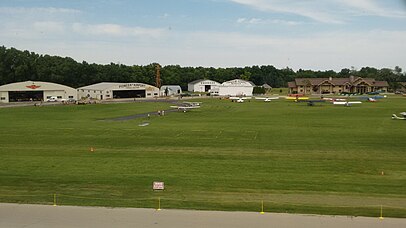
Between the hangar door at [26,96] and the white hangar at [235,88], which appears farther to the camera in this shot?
the white hangar at [235,88]

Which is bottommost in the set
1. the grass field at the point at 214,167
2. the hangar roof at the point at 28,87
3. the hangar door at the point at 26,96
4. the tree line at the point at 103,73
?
the grass field at the point at 214,167

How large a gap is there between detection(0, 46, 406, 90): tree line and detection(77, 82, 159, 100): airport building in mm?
14086

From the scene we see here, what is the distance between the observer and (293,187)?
57.9 feet

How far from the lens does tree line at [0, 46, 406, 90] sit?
4424 inches

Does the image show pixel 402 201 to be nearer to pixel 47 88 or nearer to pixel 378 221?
pixel 378 221

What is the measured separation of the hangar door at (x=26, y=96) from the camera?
299 ft

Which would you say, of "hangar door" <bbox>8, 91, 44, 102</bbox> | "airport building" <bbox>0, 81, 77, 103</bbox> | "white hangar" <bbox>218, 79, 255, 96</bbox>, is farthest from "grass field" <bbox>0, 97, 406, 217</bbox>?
"white hangar" <bbox>218, 79, 255, 96</bbox>

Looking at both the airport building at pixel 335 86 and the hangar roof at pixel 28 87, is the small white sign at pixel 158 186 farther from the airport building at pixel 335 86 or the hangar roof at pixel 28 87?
the airport building at pixel 335 86

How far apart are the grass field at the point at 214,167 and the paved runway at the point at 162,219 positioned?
1.26 meters

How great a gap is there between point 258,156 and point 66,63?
101483 millimetres

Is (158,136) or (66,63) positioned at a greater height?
(66,63)

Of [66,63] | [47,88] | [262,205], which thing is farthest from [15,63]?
[262,205]

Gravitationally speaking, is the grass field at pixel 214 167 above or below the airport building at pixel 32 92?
below

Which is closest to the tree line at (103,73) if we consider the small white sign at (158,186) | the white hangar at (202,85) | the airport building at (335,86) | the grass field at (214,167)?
the white hangar at (202,85)
